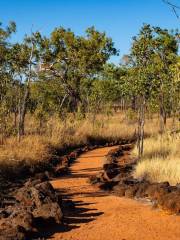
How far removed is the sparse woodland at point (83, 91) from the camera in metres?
18.4

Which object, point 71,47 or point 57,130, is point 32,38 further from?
point 71,47

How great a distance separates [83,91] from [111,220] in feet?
108

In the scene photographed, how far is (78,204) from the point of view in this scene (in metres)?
11.5

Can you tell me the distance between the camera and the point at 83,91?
42.5 m

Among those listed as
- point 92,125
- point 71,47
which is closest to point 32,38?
point 92,125

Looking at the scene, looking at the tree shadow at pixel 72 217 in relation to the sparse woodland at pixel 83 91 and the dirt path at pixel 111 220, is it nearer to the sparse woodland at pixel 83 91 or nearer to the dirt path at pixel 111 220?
the dirt path at pixel 111 220

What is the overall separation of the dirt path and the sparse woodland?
2.24m

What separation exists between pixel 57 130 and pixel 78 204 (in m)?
13.8

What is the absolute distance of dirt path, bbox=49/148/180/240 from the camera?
29.5ft

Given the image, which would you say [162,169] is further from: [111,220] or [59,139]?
[59,139]

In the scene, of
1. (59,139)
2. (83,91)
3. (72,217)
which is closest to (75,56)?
(83,91)

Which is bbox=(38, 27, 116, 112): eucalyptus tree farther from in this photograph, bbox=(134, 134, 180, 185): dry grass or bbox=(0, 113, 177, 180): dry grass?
bbox=(134, 134, 180, 185): dry grass

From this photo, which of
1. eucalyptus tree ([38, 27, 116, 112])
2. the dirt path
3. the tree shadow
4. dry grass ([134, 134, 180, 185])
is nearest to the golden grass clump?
the dirt path

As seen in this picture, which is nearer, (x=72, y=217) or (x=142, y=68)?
(x=72, y=217)
